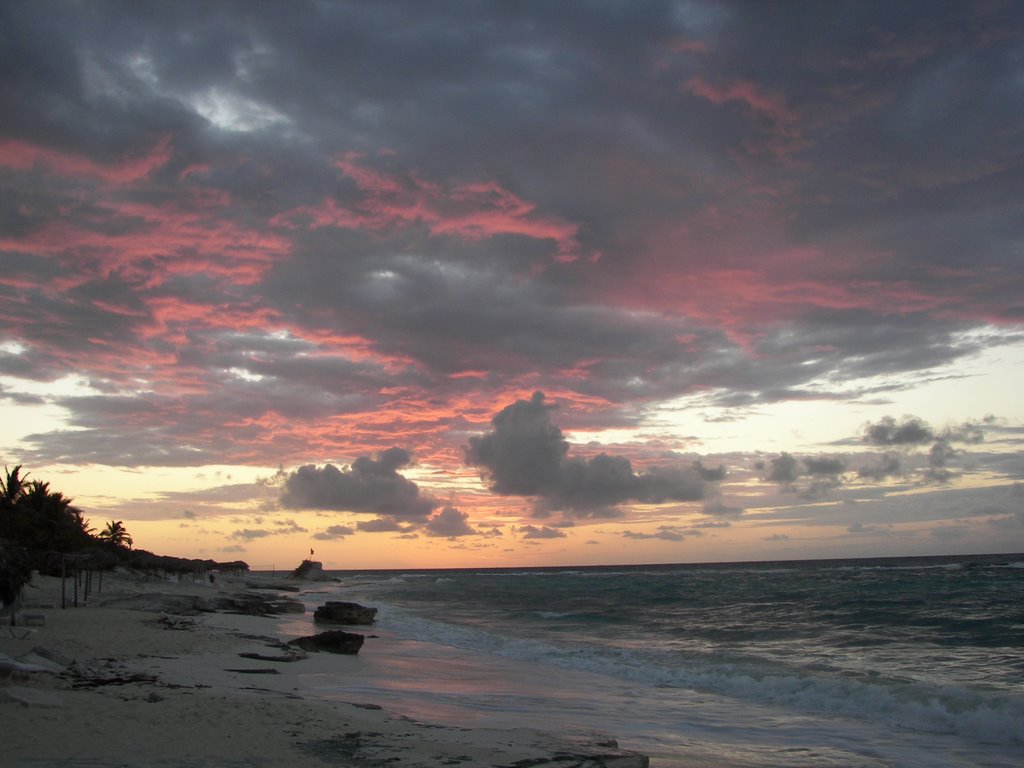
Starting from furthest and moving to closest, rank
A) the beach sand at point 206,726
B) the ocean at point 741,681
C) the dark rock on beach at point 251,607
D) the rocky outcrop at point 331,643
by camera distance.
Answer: the dark rock on beach at point 251,607 < the rocky outcrop at point 331,643 < the ocean at point 741,681 < the beach sand at point 206,726

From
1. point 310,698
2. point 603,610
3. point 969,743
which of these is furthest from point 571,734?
point 603,610

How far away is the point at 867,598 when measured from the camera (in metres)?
45.2

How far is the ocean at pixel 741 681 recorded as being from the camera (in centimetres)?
1312

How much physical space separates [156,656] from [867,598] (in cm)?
4209

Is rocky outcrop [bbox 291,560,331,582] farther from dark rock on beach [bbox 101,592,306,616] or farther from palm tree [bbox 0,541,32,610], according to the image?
palm tree [bbox 0,541,32,610]

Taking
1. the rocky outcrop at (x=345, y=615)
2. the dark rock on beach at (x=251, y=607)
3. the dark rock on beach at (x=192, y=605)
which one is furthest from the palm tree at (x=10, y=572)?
the dark rock on beach at (x=251, y=607)

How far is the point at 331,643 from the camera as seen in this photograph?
2430 cm

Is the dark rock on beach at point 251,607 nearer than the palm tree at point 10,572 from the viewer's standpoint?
No

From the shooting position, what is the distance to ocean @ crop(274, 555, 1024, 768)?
1312 centimetres

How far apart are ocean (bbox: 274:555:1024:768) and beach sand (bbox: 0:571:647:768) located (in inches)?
72.0

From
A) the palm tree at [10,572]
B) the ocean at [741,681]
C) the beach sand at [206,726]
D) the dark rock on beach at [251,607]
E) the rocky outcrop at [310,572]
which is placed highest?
the palm tree at [10,572]

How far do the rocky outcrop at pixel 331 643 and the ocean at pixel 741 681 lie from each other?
2.40 feet

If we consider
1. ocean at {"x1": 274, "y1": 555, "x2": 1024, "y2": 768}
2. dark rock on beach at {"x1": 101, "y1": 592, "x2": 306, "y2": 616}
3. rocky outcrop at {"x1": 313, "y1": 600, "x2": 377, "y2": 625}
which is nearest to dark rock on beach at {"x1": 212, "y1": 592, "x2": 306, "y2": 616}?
dark rock on beach at {"x1": 101, "y1": 592, "x2": 306, "y2": 616}

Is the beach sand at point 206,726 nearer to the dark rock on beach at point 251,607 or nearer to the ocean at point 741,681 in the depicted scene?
the ocean at point 741,681
